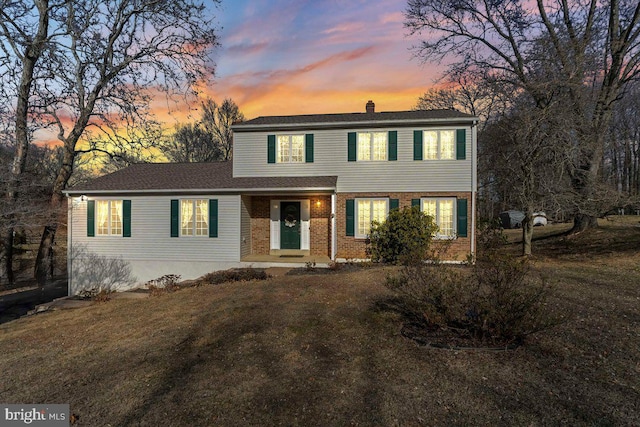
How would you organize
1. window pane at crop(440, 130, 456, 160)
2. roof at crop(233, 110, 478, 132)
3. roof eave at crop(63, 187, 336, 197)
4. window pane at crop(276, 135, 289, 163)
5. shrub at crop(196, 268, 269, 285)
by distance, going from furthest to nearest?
window pane at crop(276, 135, 289, 163) → window pane at crop(440, 130, 456, 160) → roof at crop(233, 110, 478, 132) → roof eave at crop(63, 187, 336, 197) → shrub at crop(196, 268, 269, 285)

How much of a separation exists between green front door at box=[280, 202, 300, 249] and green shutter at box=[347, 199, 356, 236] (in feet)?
7.32

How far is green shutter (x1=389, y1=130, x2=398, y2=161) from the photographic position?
1249cm

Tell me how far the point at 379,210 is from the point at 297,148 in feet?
13.2

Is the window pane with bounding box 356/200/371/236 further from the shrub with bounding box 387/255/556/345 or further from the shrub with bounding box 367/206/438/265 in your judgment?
the shrub with bounding box 387/255/556/345

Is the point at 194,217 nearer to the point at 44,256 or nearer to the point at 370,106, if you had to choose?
the point at 44,256

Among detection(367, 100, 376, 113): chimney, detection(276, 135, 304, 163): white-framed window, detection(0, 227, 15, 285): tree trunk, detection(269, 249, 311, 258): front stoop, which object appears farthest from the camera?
detection(367, 100, 376, 113): chimney

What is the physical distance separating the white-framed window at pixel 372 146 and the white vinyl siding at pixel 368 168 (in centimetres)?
20

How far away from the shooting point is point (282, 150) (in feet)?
44.1

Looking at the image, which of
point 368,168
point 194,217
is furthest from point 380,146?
point 194,217

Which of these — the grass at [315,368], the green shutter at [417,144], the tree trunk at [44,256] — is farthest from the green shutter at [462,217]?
the tree trunk at [44,256]

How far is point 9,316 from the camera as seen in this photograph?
10.7m

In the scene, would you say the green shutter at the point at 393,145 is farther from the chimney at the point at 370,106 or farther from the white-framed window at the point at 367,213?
the chimney at the point at 370,106

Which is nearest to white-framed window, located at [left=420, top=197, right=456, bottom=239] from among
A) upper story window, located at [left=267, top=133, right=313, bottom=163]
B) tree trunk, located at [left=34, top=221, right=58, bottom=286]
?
upper story window, located at [left=267, top=133, right=313, bottom=163]

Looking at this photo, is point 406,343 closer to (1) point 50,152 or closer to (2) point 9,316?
(2) point 9,316
